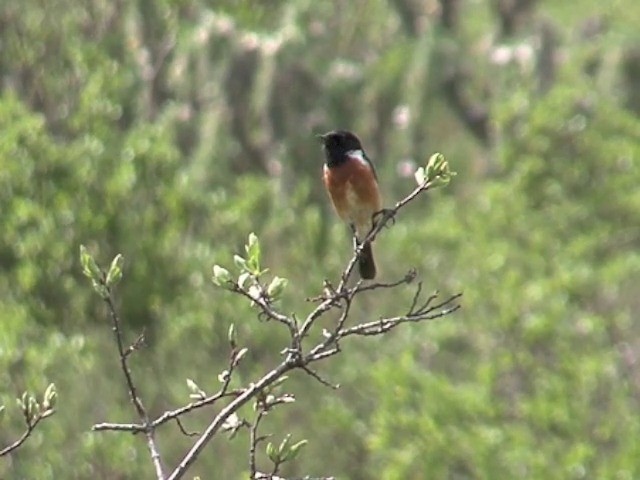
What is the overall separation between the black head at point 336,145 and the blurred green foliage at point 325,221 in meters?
5.78

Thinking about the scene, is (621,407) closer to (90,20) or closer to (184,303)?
(184,303)

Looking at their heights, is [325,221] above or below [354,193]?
above

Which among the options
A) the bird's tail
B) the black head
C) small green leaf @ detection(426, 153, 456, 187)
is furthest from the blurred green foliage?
small green leaf @ detection(426, 153, 456, 187)

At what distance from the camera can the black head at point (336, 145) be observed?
7898 mm

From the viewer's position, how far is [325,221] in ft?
62.4

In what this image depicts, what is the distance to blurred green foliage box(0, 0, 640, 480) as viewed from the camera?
15461mm

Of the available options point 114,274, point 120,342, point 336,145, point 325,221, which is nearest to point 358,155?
point 336,145

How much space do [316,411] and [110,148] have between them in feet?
11.8

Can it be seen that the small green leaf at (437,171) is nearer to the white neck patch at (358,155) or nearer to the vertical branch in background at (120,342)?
the vertical branch in background at (120,342)

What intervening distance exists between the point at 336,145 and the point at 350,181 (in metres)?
0.29

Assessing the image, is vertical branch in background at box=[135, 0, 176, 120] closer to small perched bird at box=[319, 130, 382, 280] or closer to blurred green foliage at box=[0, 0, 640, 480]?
blurred green foliage at box=[0, 0, 640, 480]

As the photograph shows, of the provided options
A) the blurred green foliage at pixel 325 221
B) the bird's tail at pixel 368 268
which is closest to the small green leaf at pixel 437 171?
the bird's tail at pixel 368 268

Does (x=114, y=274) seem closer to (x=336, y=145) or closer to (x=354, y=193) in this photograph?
(x=354, y=193)

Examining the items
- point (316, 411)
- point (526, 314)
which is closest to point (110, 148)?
point (316, 411)
